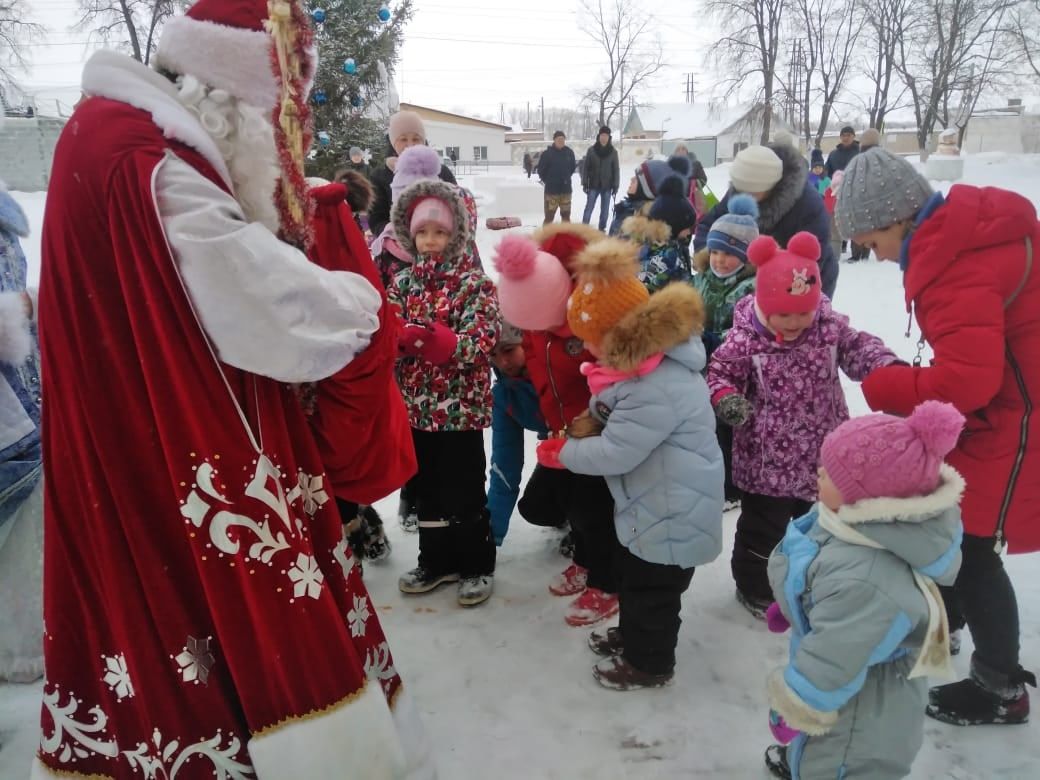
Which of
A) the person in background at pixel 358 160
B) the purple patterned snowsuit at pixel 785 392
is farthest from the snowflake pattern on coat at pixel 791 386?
the person in background at pixel 358 160

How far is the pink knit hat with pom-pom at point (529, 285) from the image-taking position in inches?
98.5

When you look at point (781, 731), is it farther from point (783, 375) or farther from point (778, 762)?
point (783, 375)

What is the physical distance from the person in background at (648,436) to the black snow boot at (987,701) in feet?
2.85

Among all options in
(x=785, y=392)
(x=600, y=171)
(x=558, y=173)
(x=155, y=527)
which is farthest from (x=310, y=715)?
(x=558, y=173)

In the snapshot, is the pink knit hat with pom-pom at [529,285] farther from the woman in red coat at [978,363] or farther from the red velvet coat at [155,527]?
the red velvet coat at [155,527]

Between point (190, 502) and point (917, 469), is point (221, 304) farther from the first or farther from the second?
point (917, 469)

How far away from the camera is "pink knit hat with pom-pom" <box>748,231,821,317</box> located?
259cm

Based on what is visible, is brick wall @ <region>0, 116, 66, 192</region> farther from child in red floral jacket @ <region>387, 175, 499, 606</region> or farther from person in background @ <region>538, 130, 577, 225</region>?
child in red floral jacket @ <region>387, 175, 499, 606</region>

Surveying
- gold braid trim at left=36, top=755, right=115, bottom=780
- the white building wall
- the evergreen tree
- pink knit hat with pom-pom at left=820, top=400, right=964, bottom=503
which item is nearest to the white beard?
gold braid trim at left=36, top=755, right=115, bottom=780

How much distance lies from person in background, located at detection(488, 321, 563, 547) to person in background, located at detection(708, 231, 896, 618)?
809mm

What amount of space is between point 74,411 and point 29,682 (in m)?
1.71

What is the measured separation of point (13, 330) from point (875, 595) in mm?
2509

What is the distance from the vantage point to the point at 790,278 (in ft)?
8.50

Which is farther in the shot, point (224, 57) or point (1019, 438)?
point (1019, 438)
